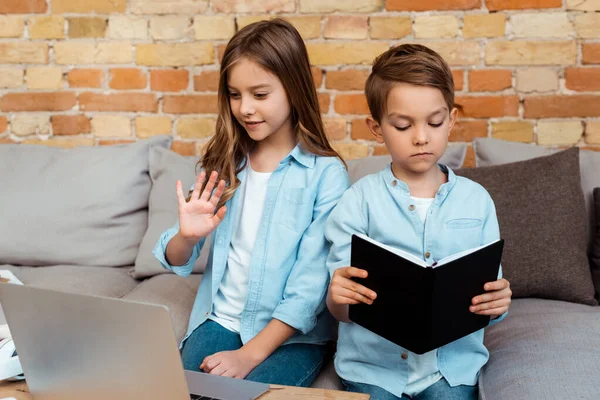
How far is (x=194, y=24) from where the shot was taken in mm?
2432

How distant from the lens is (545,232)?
5.70ft

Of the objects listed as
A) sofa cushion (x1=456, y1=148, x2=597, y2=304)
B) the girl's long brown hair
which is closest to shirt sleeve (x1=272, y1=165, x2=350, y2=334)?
the girl's long brown hair

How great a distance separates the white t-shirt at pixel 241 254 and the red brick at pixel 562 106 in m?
1.16

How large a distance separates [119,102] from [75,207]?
0.56 m

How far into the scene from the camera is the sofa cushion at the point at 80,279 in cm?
193

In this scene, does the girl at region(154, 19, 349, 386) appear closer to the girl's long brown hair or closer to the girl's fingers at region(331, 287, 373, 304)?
the girl's long brown hair

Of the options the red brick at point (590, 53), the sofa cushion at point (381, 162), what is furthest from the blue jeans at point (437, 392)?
the red brick at point (590, 53)

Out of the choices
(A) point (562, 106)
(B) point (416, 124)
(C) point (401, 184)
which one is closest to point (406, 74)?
(B) point (416, 124)

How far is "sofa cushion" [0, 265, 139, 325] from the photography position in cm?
193

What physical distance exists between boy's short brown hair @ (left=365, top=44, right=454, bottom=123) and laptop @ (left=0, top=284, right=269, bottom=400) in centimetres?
A: 65

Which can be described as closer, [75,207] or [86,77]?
[75,207]

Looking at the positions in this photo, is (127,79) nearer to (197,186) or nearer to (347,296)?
(197,186)

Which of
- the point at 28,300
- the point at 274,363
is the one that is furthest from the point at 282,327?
the point at 28,300

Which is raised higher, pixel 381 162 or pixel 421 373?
pixel 381 162
